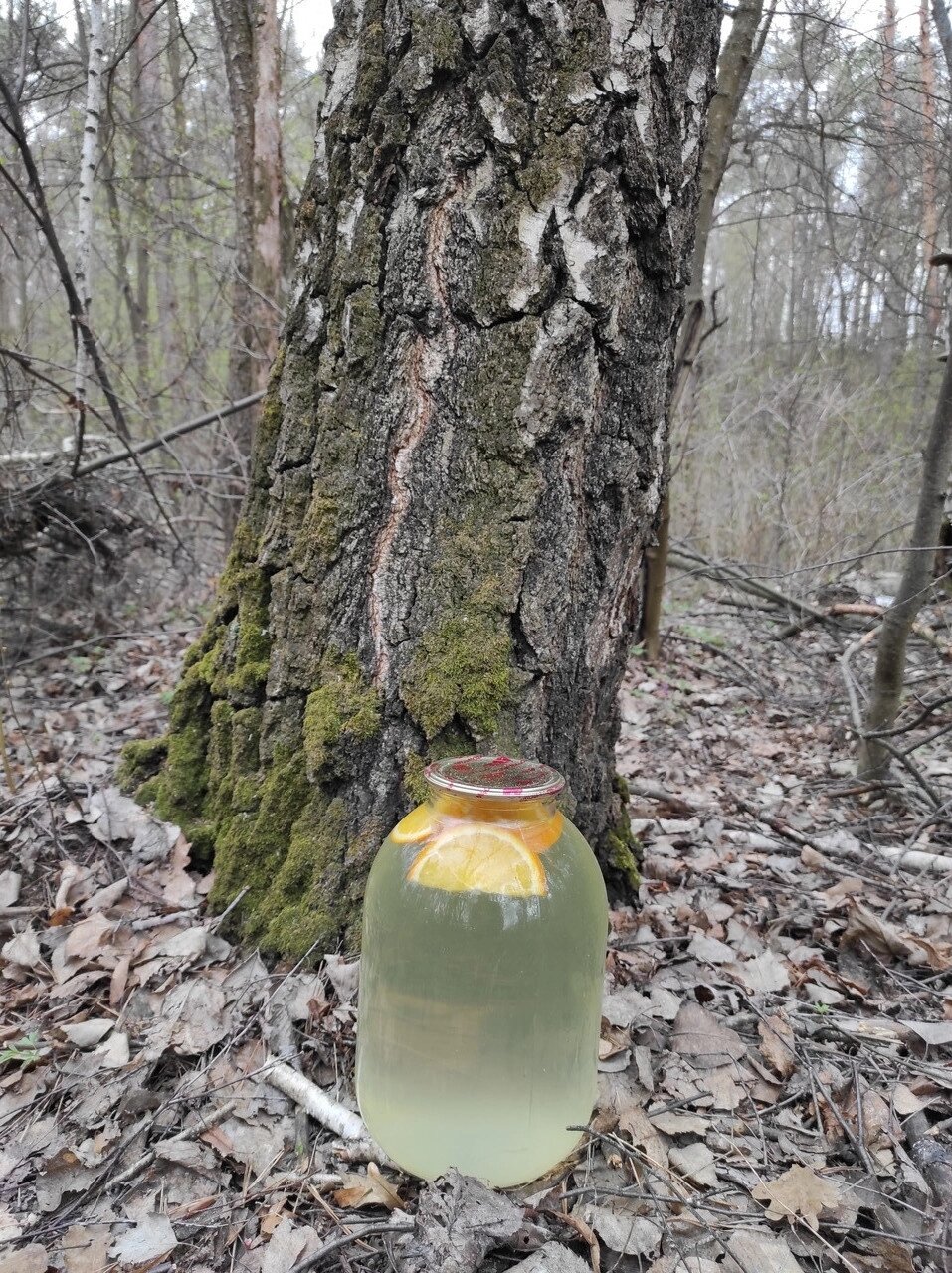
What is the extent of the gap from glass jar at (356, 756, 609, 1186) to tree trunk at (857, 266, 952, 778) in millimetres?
2283

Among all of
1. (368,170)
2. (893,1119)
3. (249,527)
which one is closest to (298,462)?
(249,527)

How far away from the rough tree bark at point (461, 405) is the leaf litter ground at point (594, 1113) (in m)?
0.28

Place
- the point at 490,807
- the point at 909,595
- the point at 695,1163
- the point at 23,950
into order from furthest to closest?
the point at 909,595 < the point at 23,950 < the point at 695,1163 < the point at 490,807

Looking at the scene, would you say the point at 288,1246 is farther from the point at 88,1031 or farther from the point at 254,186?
the point at 254,186

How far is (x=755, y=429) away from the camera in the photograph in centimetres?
991

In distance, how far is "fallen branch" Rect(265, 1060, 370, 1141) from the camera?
4.80 feet

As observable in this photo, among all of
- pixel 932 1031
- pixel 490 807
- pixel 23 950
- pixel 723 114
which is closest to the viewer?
pixel 490 807

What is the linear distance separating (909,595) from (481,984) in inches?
110

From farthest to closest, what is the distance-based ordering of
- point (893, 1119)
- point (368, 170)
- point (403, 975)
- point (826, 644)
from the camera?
point (826, 644) → point (368, 170) → point (893, 1119) → point (403, 975)

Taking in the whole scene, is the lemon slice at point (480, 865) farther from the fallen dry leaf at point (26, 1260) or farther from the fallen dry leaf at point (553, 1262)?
the fallen dry leaf at point (26, 1260)

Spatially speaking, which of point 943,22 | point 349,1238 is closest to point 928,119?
point 943,22

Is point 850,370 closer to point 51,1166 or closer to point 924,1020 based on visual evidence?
point 924,1020

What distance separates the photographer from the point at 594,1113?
1.53m

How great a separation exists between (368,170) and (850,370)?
11.8 m
